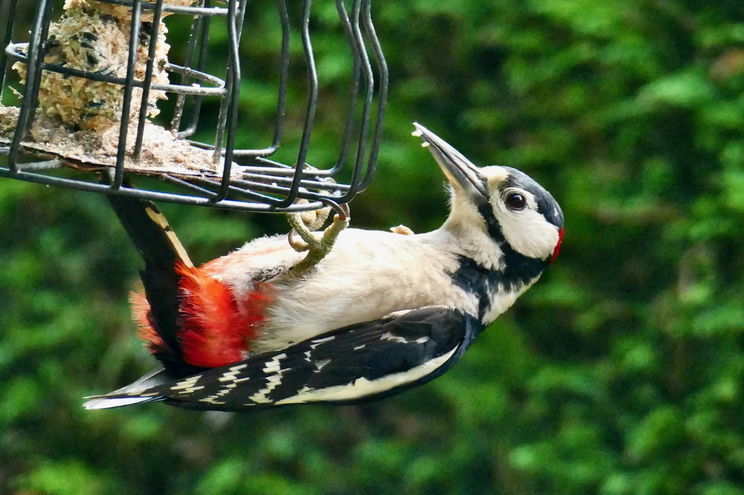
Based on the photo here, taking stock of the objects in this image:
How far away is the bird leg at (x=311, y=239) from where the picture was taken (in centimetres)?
241

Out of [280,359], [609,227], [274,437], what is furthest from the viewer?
[274,437]

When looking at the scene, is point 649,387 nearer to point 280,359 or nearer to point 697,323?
point 697,323

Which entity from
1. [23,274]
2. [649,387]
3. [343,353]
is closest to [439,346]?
[343,353]

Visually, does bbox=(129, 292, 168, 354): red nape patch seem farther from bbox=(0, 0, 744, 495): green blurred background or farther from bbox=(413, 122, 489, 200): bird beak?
bbox=(0, 0, 744, 495): green blurred background

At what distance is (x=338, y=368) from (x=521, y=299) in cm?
194

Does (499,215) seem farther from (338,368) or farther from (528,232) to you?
(338,368)

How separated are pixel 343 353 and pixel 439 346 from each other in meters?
0.26

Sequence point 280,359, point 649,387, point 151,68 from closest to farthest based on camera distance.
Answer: point 151,68 → point 280,359 → point 649,387

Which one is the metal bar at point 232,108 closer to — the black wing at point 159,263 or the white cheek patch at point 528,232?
the black wing at point 159,263

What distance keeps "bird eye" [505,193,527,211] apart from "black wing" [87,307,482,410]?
1.06 ft

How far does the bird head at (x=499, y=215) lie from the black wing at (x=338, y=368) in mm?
217

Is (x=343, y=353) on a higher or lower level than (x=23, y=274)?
higher

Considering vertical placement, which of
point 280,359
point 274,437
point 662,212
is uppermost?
point 662,212

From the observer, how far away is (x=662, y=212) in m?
4.01
